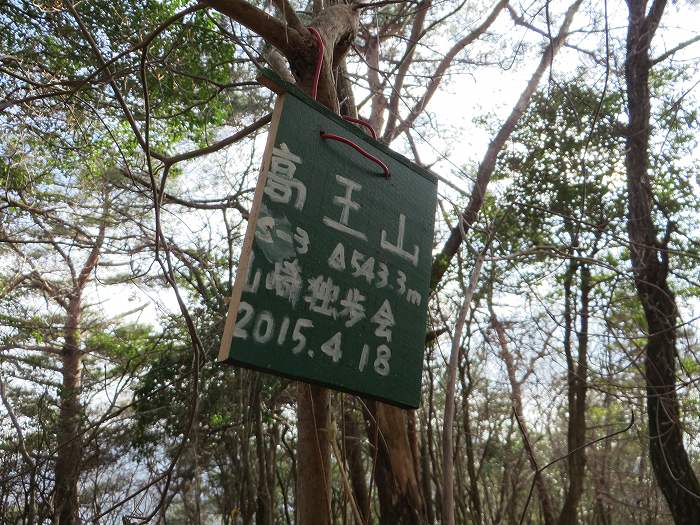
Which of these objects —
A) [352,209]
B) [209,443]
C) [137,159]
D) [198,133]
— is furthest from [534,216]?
[352,209]

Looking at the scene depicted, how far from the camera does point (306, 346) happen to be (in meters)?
0.90

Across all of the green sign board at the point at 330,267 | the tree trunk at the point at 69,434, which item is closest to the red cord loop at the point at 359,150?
the green sign board at the point at 330,267

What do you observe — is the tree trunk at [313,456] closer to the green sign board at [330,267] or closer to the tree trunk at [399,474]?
the green sign board at [330,267]

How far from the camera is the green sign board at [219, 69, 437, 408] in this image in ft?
2.87

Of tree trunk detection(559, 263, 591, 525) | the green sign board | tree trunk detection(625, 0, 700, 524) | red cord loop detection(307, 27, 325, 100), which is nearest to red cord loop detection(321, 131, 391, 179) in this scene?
the green sign board

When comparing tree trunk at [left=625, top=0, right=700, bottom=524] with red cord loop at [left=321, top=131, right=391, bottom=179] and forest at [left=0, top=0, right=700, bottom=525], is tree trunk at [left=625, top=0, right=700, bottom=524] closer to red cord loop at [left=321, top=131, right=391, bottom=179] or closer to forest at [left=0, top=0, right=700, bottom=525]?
forest at [left=0, top=0, right=700, bottom=525]

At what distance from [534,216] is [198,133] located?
314 cm

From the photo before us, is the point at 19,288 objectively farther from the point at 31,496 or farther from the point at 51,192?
the point at 31,496

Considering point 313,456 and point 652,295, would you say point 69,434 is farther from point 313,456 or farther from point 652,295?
point 652,295

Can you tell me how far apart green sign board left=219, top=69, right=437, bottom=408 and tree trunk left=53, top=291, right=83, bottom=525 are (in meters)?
1.48

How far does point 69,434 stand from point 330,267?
18.8ft

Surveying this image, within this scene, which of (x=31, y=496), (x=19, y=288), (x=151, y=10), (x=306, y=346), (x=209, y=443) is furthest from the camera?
(x=19, y=288)

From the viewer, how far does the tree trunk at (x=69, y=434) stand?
3214 mm

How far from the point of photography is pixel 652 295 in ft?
13.2
